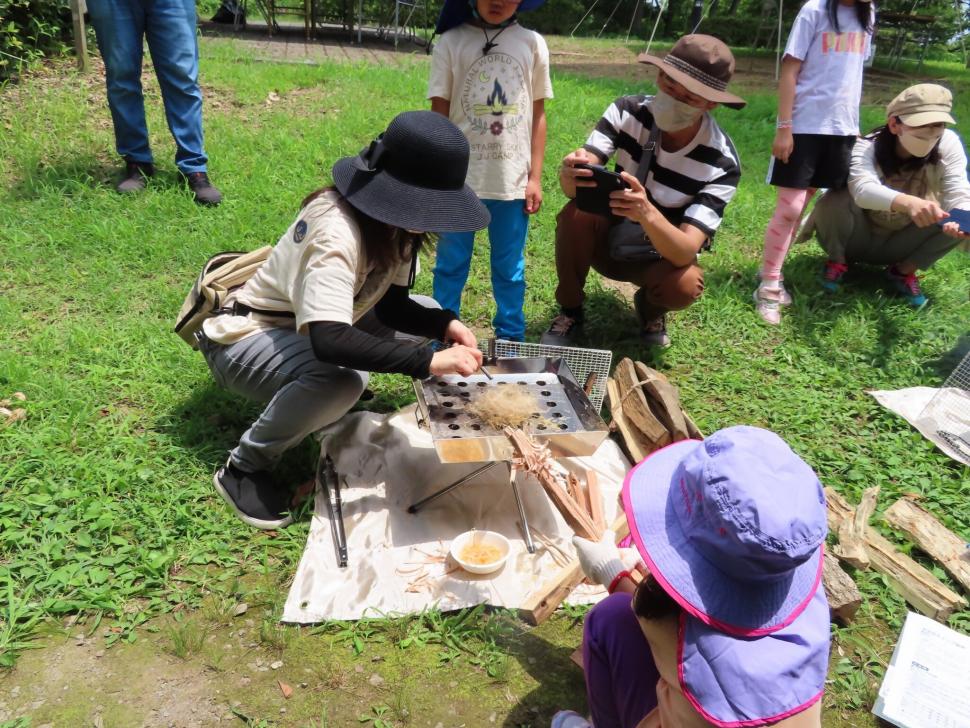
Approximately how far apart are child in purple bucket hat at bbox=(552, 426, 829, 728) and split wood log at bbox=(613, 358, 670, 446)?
5.20 feet

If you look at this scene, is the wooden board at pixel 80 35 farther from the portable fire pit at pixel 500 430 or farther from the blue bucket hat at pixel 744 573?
the blue bucket hat at pixel 744 573

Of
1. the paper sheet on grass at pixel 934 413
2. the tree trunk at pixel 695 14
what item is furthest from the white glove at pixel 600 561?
the tree trunk at pixel 695 14

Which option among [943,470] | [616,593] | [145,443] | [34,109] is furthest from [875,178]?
[34,109]

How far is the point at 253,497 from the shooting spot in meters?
2.68

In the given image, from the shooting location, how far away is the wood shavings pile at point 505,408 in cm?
266

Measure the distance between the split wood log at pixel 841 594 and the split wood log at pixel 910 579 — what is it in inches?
9.3

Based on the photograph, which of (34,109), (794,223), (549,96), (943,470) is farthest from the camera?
(34,109)

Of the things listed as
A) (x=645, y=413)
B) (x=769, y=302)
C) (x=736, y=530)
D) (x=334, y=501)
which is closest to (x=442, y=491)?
(x=334, y=501)

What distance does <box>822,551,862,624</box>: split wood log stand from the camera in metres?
2.42

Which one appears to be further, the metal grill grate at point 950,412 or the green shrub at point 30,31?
the green shrub at point 30,31

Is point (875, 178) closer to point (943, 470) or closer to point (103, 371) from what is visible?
point (943, 470)

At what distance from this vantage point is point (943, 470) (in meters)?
3.31

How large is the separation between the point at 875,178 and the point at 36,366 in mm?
4759

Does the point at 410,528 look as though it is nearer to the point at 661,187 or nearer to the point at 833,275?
the point at 661,187
